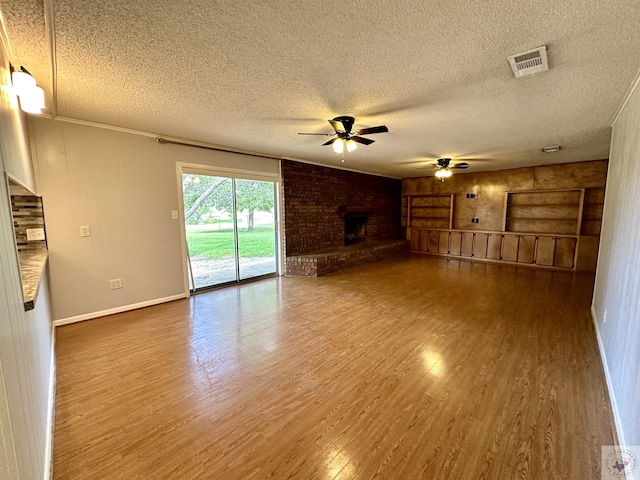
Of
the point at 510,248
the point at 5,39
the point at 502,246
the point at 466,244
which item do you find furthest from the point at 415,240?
the point at 5,39

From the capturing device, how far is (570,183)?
6184 mm

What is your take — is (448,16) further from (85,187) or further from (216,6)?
(85,187)

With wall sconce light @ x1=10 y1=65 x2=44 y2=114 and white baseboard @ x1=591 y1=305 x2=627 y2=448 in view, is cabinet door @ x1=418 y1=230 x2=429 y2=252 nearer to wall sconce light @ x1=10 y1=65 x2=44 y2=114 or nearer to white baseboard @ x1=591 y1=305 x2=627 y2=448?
white baseboard @ x1=591 y1=305 x2=627 y2=448

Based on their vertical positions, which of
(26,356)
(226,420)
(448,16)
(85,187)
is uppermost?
(448,16)

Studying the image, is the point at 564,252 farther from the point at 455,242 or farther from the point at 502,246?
the point at 455,242

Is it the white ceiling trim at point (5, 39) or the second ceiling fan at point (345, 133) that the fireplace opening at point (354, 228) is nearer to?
the second ceiling fan at point (345, 133)

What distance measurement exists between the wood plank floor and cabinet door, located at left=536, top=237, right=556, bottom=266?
11.2 ft

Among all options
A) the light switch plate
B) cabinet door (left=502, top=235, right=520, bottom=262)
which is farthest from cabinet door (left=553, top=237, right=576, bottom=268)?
the light switch plate

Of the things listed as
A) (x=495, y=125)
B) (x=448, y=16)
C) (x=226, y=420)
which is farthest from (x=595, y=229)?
(x=226, y=420)

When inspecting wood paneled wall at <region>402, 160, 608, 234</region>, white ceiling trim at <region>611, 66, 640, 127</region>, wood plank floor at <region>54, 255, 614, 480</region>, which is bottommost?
wood plank floor at <region>54, 255, 614, 480</region>

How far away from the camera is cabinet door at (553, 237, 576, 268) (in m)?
6.25

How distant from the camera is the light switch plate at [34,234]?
9.25 ft

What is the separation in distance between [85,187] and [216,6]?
121 inches

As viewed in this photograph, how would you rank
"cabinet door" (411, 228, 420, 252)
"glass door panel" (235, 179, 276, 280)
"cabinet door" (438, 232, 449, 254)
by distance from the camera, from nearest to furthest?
"glass door panel" (235, 179, 276, 280)
"cabinet door" (438, 232, 449, 254)
"cabinet door" (411, 228, 420, 252)
